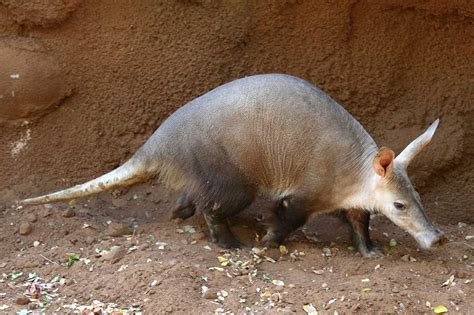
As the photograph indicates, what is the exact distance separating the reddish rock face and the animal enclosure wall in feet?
0.03

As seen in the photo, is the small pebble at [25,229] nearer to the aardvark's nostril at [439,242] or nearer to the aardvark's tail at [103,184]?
the aardvark's tail at [103,184]

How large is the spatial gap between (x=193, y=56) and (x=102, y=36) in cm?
84

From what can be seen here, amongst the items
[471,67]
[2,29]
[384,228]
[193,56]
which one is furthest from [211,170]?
[471,67]

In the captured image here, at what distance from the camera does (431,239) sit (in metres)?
6.04

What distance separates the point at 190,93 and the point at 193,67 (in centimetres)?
24

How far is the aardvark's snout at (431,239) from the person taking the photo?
6.03m

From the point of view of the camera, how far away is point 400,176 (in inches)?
245

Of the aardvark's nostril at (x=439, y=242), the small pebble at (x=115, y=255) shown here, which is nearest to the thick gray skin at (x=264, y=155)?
the aardvark's nostril at (x=439, y=242)

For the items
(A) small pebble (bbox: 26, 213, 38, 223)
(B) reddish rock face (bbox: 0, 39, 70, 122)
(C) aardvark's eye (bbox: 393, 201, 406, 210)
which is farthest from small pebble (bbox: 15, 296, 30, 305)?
(C) aardvark's eye (bbox: 393, 201, 406, 210)

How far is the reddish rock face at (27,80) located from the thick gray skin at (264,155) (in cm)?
96

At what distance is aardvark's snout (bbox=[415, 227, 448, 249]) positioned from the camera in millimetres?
6031

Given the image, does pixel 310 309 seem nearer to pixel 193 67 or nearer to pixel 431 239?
pixel 431 239

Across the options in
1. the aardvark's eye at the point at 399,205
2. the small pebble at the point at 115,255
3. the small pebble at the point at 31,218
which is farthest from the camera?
the small pebble at the point at 31,218

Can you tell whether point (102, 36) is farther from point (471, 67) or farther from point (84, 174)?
point (471, 67)
